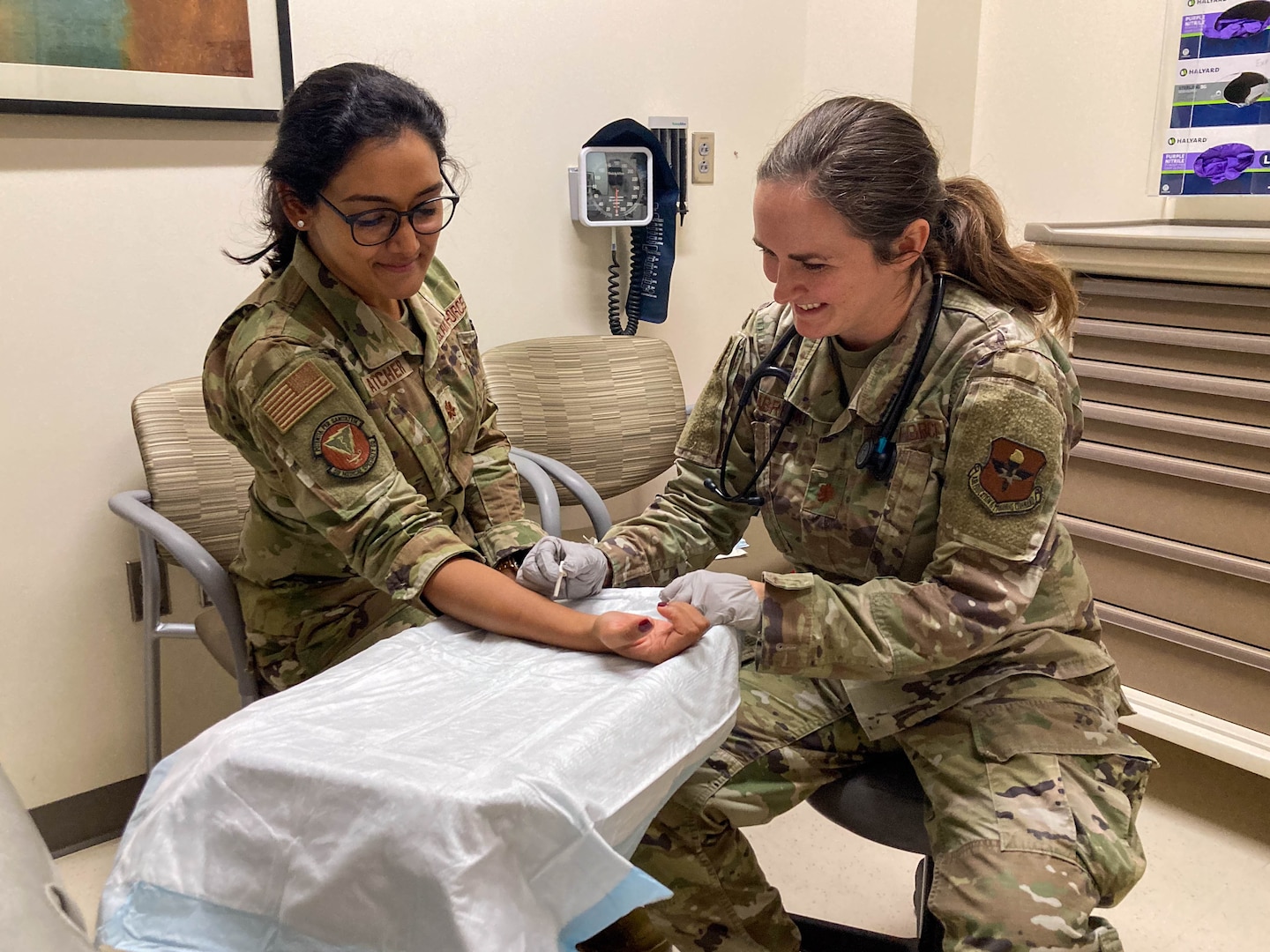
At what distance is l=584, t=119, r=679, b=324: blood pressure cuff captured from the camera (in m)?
2.56

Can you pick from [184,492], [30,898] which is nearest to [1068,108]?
[184,492]

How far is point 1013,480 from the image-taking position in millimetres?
1224

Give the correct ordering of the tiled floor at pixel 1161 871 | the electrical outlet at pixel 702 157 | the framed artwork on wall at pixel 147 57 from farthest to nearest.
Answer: the electrical outlet at pixel 702 157
the tiled floor at pixel 1161 871
the framed artwork on wall at pixel 147 57

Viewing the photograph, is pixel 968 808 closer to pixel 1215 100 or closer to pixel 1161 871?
pixel 1161 871

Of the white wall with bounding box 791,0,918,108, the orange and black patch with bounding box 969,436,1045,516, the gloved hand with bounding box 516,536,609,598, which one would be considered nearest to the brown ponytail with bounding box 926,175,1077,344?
the orange and black patch with bounding box 969,436,1045,516

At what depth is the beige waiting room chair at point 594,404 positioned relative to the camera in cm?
229

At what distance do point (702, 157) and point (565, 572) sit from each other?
171 cm

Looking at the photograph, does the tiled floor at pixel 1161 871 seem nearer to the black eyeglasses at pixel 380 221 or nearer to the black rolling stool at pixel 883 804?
the black rolling stool at pixel 883 804

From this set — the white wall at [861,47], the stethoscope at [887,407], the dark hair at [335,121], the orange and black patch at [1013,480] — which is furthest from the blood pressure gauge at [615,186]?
the orange and black patch at [1013,480]

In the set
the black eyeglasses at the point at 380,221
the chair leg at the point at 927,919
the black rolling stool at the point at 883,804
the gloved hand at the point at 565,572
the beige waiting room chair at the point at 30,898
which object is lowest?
the chair leg at the point at 927,919

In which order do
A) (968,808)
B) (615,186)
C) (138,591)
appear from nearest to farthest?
(968,808) → (138,591) → (615,186)

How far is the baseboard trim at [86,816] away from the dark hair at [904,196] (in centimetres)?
182

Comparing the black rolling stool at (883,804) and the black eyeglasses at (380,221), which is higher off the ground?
the black eyeglasses at (380,221)

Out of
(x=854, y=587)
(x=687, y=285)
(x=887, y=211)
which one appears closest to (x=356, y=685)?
(x=854, y=587)
